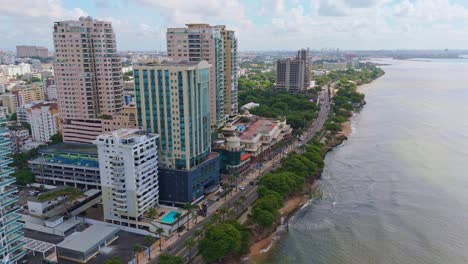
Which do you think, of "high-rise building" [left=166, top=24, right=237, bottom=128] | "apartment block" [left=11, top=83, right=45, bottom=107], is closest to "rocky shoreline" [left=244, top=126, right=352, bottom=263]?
"high-rise building" [left=166, top=24, right=237, bottom=128]

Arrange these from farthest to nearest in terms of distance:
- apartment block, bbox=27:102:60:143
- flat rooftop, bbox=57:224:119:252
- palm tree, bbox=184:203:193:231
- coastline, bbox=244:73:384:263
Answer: apartment block, bbox=27:102:60:143 → palm tree, bbox=184:203:193:231 → coastline, bbox=244:73:384:263 → flat rooftop, bbox=57:224:119:252

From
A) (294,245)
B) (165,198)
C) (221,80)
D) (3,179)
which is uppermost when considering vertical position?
(221,80)

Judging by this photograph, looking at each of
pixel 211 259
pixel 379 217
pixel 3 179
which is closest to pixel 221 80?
pixel 379 217

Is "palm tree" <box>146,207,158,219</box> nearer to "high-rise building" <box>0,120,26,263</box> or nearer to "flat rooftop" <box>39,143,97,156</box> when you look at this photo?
"high-rise building" <box>0,120,26,263</box>

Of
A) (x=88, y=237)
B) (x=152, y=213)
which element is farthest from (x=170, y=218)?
(x=88, y=237)

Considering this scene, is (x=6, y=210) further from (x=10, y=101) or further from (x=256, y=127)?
(x=10, y=101)

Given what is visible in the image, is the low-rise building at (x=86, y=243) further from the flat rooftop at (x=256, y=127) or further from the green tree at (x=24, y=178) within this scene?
the flat rooftop at (x=256, y=127)

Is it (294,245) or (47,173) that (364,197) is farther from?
(47,173)
